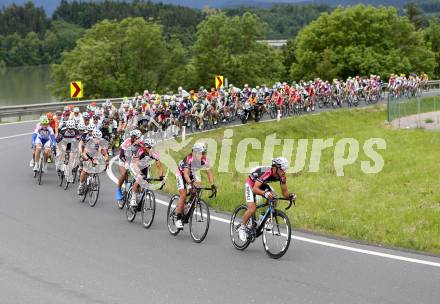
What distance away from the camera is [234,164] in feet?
74.5

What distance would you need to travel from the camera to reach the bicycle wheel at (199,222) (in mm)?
11312

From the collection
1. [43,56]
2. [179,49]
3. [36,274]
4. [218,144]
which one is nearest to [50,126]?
[218,144]

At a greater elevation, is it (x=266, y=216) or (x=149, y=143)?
(x=149, y=143)

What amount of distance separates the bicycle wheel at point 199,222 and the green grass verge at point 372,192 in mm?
2002

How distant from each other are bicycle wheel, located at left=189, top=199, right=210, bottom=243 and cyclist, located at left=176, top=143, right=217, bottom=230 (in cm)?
21

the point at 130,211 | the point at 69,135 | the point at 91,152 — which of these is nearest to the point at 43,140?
the point at 69,135

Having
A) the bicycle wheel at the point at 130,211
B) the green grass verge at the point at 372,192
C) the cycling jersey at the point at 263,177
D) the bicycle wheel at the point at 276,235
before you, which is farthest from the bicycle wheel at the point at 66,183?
the bicycle wheel at the point at 276,235

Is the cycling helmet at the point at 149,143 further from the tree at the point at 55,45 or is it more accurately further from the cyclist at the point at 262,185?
the tree at the point at 55,45

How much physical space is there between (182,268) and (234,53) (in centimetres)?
7753

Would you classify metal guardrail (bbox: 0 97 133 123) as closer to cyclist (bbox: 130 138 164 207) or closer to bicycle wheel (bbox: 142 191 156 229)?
cyclist (bbox: 130 138 164 207)

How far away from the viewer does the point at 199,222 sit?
11.4 m

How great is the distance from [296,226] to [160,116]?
54.3 feet

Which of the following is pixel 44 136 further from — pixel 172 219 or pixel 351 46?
pixel 351 46

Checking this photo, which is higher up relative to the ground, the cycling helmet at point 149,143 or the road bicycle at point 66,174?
the cycling helmet at point 149,143
